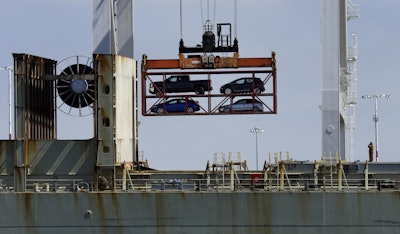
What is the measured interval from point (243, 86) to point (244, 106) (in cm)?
121

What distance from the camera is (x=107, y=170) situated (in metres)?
55.8

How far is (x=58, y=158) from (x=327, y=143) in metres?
17.8

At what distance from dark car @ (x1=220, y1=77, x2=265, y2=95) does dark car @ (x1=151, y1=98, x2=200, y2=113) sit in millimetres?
1980

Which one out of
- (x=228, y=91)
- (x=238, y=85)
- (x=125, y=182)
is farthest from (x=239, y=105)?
(x=125, y=182)

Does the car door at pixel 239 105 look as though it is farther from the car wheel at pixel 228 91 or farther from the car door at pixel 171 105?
the car door at pixel 171 105

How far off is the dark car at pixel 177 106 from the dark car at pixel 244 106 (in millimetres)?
1649

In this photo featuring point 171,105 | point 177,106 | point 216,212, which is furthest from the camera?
point 171,105

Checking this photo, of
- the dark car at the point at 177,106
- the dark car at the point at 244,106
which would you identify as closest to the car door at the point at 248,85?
the dark car at the point at 244,106

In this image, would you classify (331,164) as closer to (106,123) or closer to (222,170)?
(222,170)

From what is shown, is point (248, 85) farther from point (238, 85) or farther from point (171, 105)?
point (171, 105)

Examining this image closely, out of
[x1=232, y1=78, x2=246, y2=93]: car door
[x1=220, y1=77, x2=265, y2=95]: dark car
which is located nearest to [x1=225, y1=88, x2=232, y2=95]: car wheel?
[x1=220, y1=77, x2=265, y2=95]: dark car

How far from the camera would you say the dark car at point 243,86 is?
67.3m

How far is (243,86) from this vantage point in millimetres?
67750

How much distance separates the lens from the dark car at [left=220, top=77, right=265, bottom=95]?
2650 inches
